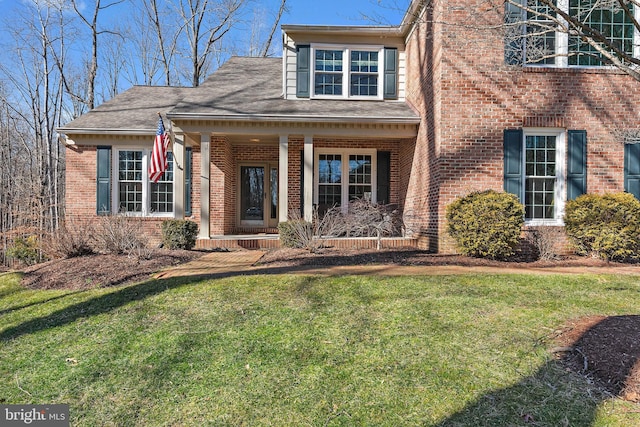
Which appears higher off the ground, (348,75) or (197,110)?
(348,75)

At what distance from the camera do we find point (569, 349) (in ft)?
10.7

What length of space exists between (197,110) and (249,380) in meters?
7.89

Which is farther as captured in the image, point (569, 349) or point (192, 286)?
point (192, 286)

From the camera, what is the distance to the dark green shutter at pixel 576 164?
7.94 metres

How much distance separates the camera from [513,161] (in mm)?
7957

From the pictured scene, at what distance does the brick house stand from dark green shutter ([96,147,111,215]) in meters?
0.03

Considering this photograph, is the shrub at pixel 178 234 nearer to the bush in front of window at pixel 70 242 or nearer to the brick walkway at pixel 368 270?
the bush in front of window at pixel 70 242

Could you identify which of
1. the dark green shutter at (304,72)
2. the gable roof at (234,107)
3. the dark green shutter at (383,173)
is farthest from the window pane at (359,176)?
the dark green shutter at (304,72)

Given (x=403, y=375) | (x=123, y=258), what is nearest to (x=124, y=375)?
(x=403, y=375)

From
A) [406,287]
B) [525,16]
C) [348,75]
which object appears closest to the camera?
[406,287]

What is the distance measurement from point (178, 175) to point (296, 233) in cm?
357

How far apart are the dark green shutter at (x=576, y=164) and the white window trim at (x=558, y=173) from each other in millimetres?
90

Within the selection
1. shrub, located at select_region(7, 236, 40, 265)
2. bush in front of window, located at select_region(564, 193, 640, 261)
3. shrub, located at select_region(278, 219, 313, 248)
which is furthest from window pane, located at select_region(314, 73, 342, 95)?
shrub, located at select_region(7, 236, 40, 265)

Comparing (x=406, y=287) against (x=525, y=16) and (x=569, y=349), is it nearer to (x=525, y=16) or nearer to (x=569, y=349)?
(x=569, y=349)
